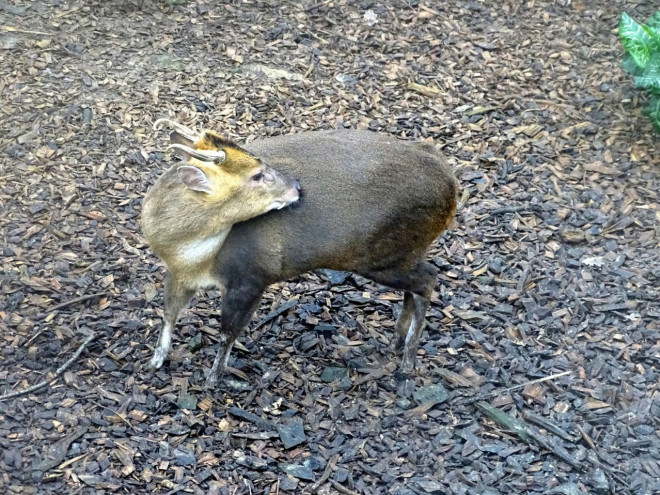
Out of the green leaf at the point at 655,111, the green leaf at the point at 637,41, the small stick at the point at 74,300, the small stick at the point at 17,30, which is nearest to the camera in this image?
the small stick at the point at 74,300

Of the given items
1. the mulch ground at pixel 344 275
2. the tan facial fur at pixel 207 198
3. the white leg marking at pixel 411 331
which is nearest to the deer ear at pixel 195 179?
the tan facial fur at pixel 207 198

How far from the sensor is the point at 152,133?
8031 mm

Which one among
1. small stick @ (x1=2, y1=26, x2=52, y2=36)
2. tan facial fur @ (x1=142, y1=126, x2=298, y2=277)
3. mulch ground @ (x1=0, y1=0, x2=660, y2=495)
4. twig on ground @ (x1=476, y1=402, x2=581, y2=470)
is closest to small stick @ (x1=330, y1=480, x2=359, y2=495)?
mulch ground @ (x1=0, y1=0, x2=660, y2=495)

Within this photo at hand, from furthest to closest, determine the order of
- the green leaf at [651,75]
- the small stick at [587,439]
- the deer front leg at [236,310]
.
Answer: the green leaf at [651,75], the deer front leg at [236,310], the small stick at [587,439]

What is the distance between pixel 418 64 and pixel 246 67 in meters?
1.73

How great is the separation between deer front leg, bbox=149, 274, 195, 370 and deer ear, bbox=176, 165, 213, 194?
756 millimetres

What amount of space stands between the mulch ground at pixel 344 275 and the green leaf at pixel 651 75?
20.4 inches

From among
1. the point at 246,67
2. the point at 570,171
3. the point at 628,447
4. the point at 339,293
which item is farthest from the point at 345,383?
the point at 246,67

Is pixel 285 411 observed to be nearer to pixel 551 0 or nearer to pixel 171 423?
pixel 171 423

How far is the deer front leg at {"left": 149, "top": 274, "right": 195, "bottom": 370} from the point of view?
19.7 feet

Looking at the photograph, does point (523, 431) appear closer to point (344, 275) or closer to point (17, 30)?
point (344, 275)

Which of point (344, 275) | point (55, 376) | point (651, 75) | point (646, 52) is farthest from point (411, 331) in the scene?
point (646, 52)

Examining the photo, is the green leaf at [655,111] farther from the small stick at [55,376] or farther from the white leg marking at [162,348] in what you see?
the small stick at [55,376]

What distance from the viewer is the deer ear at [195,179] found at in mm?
5426
